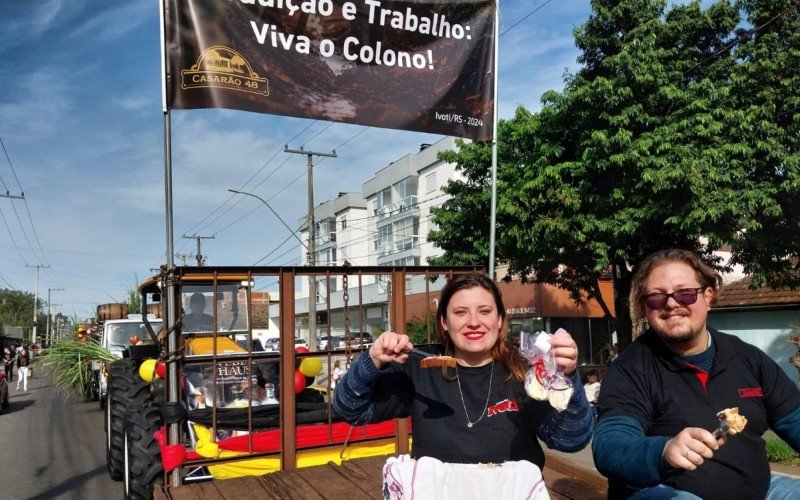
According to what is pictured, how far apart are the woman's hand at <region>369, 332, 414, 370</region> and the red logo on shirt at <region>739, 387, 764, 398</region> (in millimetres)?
1195

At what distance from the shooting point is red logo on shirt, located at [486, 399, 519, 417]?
7.28 feet

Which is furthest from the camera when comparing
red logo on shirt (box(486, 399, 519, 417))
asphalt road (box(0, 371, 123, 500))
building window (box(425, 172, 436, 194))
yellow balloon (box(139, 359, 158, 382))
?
building window (box(425, 172, 436, 194))

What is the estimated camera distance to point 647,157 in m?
12.2

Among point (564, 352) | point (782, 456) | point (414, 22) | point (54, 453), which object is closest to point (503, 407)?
point (564, 352)

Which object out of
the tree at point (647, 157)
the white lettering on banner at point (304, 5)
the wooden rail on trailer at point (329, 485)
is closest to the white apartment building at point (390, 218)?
the tree at point (647, 157)

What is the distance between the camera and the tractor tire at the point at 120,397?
19.8 ft

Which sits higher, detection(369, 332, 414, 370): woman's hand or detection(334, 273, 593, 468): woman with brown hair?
detection(369, 332, 414, 370): woman's hand

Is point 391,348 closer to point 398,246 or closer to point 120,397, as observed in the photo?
point 120,397

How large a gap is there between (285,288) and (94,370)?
11954 mm

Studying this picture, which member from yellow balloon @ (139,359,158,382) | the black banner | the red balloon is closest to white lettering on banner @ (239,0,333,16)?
the black banner

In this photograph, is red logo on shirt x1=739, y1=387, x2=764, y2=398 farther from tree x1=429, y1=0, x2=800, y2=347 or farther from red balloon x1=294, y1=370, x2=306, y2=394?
tree x1=429, y1=0, x2=800, y2=347

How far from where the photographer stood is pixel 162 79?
3.84 metres

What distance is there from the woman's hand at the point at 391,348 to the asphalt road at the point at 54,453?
6.55 meters

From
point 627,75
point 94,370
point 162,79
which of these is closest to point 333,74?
point 162,79
